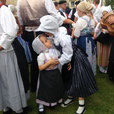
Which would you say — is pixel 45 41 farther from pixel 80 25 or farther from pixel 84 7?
pixel 84 7

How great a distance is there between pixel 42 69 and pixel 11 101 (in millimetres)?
613

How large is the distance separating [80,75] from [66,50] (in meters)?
0.44

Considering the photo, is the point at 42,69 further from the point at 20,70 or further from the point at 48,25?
the point at 48,25

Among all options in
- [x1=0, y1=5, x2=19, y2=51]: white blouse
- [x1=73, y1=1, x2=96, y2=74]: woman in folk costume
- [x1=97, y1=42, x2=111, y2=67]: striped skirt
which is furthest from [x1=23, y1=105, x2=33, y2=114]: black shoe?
[x1=97, y1=42, x2=111, y2=67]: striped skirt

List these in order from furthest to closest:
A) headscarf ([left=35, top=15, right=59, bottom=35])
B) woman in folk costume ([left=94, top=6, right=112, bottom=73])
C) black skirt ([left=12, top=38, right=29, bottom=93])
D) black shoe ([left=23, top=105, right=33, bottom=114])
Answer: woman in folk costume ([left=94, top=6, right=112, bottom=73]) < black shoe ([left=23, top=105, right=33, bottom=114]) < black skirt ([left=12, top=38, right=29, bottom=93]) < headscarf ([left=35, top=15, right=59, bottom=35])

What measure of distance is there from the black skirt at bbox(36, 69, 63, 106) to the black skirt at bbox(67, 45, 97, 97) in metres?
0.21

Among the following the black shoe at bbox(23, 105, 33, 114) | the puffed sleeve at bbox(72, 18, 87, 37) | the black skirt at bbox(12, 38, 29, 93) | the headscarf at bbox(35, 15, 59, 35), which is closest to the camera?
the headscarf at bbox(35, 15, 59, 35)

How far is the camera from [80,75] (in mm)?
2496

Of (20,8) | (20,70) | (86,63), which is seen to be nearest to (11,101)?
(20,70)

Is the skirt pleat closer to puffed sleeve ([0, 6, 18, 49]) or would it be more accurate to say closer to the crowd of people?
the crowd of people

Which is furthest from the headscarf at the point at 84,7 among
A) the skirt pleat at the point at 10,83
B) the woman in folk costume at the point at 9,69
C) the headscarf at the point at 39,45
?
the skirt pleat at the point at 10,83

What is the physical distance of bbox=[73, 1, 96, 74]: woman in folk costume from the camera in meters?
3.26

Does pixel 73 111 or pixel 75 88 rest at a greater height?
pixel 75 88

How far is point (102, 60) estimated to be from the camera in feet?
13.8
